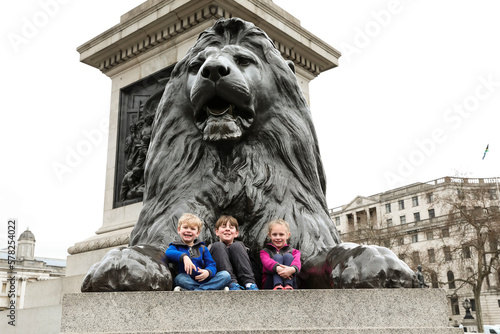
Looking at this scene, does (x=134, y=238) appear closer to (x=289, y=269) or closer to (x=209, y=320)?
(x=289, y=269)

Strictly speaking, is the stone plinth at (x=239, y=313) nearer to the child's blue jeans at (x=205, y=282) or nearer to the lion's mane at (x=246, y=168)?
the child's blue jeans at (x=205, y=282)

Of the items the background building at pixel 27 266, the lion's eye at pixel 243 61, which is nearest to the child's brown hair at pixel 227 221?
the lion's eye at pixel 243 61

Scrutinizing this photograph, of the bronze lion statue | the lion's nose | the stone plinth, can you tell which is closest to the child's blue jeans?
the bronze lion statue

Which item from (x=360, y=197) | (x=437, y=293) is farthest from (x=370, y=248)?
(x=360, y=197)

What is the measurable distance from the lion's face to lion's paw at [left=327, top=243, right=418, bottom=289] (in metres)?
1.09

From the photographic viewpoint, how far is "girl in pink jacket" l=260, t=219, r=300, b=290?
2.79m

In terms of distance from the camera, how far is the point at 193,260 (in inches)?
109

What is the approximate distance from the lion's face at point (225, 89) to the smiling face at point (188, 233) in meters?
0.61

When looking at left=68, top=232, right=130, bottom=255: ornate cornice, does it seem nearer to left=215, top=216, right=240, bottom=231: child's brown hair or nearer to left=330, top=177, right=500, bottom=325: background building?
left=215, top=216, right=240, bottom=231: child's brown hair

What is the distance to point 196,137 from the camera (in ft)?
11.2

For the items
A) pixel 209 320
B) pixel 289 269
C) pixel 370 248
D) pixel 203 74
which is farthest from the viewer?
pixel 203 74

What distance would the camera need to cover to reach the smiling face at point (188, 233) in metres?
2.83

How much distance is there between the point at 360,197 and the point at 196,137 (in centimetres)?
5978

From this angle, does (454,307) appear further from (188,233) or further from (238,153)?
(188,233)
